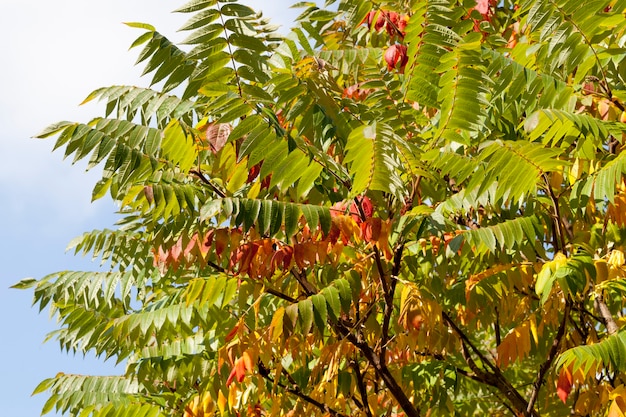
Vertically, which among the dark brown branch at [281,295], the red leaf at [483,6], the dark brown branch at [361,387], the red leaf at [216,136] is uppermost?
the red leaf at [483,6]

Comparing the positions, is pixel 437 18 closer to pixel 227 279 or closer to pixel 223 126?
pixel 223 126

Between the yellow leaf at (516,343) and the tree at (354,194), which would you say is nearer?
the tree at (354,194)

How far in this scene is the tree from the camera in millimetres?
3221

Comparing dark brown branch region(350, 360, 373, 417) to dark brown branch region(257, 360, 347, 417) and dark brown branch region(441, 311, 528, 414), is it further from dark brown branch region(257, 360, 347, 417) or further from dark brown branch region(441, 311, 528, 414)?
dark brown branch region(441, 311, 528, 414)

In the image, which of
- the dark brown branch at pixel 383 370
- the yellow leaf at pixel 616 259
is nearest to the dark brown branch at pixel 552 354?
the yellow leaf at pixel 616 259

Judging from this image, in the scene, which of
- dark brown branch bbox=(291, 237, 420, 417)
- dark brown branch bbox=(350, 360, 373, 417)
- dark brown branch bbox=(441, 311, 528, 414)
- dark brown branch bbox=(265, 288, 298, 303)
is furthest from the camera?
dark brown branch bbox=(441, 311, 528, 414)

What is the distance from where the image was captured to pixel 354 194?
3076mm

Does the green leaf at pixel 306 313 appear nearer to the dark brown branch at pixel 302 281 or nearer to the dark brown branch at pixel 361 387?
the dark brown branch at pixel 302 281

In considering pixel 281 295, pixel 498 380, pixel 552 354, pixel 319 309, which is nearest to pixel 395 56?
pixel 281 295

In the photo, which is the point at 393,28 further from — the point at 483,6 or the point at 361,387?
the point at 361,387

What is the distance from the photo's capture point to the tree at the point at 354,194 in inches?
127

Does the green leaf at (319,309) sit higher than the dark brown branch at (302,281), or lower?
lower

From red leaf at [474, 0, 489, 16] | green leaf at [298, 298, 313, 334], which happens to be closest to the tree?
green leaf at [298, 298, 313, 334]

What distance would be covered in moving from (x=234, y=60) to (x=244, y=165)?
52 cm
